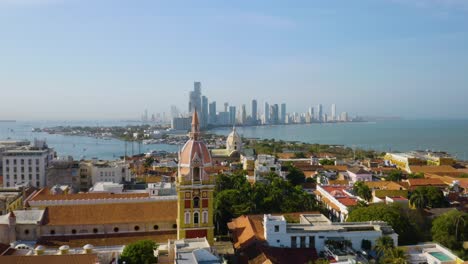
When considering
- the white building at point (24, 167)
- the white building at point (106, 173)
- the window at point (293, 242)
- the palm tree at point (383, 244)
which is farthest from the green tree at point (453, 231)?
the white building at point (24, 167)

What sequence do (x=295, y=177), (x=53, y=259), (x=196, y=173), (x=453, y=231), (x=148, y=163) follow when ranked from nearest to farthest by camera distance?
(x=53, y=259), (x=196, y=173), (x=453, y=231), (x=295, y=177), (x=148, y=163)

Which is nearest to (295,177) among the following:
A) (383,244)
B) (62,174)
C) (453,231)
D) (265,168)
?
(265,168)

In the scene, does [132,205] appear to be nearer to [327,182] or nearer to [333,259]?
[333,259]

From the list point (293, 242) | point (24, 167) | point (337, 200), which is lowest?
point (293, 242)

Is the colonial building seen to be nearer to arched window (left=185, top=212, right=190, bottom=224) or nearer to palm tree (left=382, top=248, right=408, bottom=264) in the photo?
arched window (left=185, top=212, right=190, bottom=224)

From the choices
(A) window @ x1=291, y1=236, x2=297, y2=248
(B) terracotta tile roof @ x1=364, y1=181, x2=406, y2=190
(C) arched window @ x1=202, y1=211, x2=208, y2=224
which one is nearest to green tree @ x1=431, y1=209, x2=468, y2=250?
(A) window @ x1=291, y1=236, x2=297, y2=248

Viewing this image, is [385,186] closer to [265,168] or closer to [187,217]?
[265,168]

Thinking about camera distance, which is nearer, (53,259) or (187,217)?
(53,259)
